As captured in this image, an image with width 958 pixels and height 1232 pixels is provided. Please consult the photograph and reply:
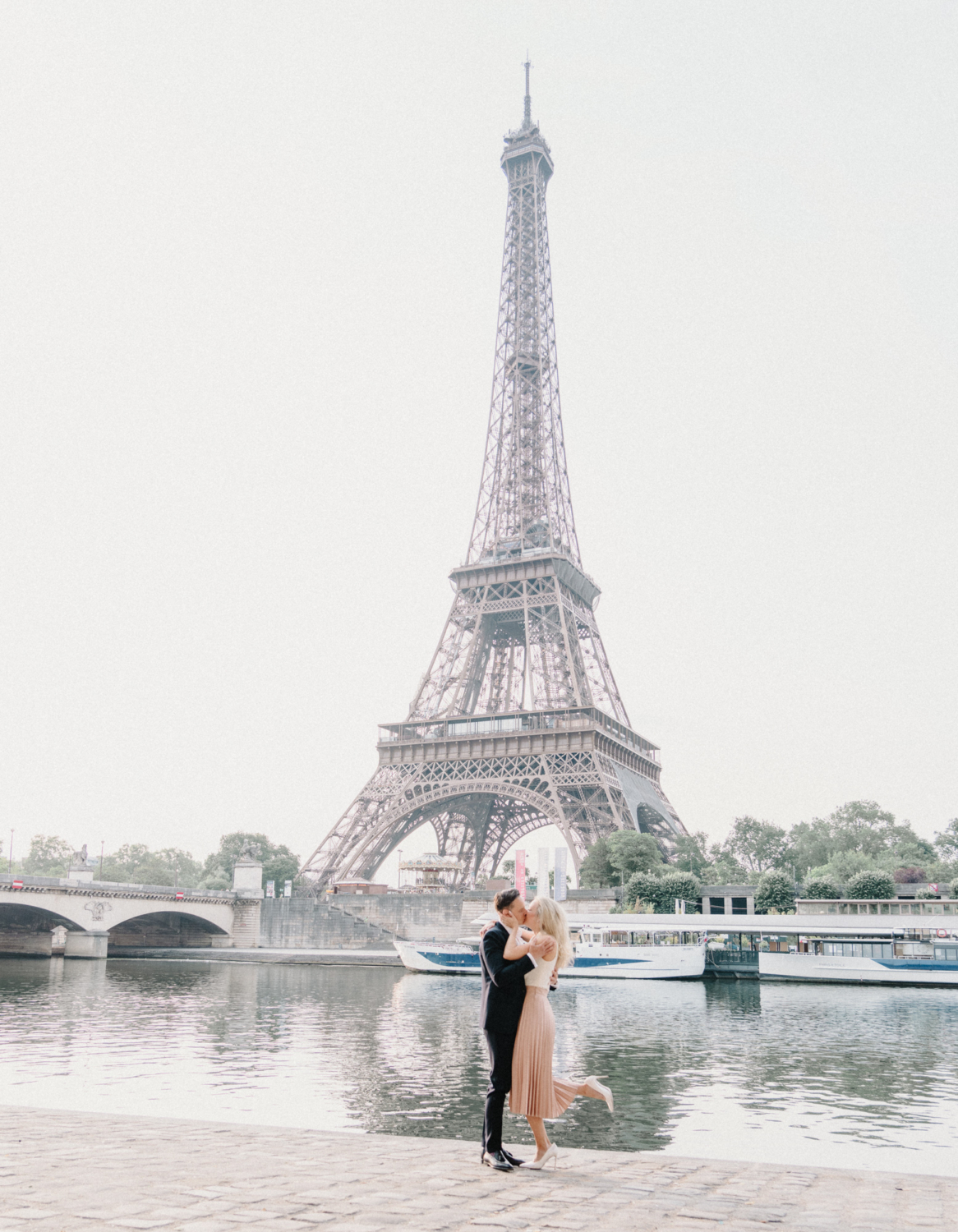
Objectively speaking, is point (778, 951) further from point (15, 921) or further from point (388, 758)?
point (15, 921)

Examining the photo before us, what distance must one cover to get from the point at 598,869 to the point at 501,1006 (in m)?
54.8

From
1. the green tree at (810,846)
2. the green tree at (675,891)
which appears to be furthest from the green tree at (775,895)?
the green tree at (810,846)

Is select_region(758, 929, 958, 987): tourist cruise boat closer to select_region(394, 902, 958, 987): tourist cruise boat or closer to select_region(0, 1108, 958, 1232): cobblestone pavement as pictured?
select_region(394, 902, 958, 987): tourist cruise boat

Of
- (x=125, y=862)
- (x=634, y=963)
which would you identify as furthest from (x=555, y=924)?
(x=125, y=862)

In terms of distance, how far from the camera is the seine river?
46.2ft

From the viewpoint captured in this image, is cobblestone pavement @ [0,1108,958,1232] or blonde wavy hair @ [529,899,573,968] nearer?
cobblestone pavement @ [0,1108,958,1232]

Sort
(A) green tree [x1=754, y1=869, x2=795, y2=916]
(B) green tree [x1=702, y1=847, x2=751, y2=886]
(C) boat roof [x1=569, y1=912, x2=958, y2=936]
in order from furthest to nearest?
(B) green tree [x1=702, y1=847, x2=751, y2=886] < (A) green tree [x1=754, y1=869, x2=795, y2=916] < (C) boat roof [x1=569, y1=912, x2=958, y2=936]

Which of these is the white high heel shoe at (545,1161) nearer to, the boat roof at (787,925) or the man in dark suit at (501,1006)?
the man in dark suit at (501,1006)

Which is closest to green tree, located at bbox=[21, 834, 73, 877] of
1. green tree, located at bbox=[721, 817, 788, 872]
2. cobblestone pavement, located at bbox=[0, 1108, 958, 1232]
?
green tree, located at bbox=[721, 817, 788, 872]

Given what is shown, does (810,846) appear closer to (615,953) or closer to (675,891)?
(675,891)

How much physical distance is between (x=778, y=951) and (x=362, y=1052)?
3720 centimetres

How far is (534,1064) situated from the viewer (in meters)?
8.48

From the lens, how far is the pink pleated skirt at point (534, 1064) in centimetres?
839

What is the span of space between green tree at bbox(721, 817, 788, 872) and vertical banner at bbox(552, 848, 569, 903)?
119 feet
